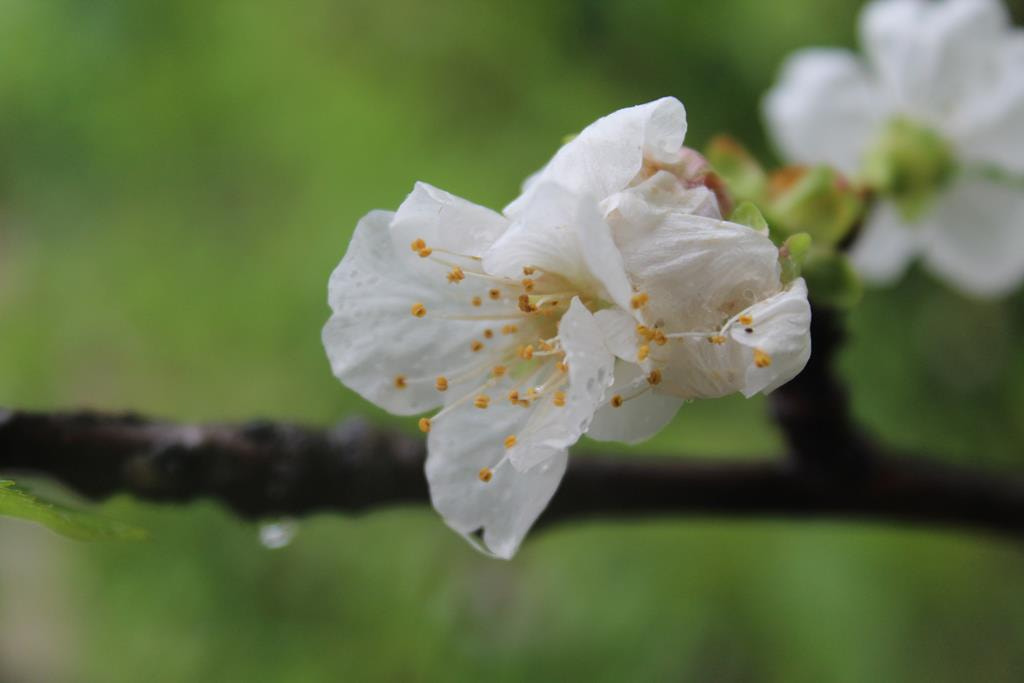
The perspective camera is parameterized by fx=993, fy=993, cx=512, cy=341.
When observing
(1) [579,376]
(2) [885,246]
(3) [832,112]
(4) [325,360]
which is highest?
(1) [579,376]

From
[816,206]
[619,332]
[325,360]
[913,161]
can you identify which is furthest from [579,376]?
[325,360]

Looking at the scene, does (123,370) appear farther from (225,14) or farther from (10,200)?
(225,14)

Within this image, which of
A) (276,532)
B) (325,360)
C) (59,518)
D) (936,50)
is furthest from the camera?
(325,360)

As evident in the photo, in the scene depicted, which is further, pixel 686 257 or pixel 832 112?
pixel 832 112

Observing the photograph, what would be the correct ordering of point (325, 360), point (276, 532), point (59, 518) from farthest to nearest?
point (325, 360), point (276, 532), point (59, 518)

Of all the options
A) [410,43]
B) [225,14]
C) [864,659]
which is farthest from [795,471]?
[225,14]

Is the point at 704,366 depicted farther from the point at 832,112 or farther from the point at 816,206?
the point at 832,112

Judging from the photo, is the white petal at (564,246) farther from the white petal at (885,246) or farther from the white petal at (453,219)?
the white petal at (885,246)
